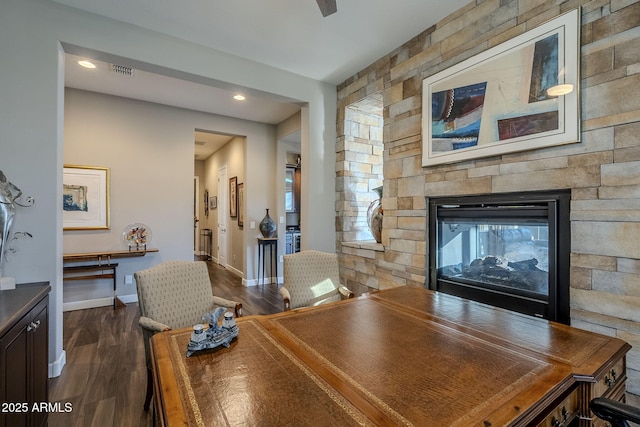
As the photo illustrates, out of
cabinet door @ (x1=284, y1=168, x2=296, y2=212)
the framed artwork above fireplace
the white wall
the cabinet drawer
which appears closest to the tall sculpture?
the white wall

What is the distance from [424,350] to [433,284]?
156cm

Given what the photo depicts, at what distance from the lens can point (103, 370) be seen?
2432mm

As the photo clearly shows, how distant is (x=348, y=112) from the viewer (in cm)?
374

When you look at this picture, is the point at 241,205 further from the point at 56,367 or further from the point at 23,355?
the point at 23,355

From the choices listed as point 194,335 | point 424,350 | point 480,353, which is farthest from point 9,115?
point 480,353

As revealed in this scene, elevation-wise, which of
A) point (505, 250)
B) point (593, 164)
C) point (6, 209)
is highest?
point (593, 164)

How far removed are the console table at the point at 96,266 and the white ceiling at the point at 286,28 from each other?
7.21 feet

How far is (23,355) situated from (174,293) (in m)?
0.74

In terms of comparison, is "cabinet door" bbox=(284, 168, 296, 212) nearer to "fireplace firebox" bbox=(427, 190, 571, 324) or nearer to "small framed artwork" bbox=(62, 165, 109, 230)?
"small framed artwork" bbox=(62, 165, 109, 230)

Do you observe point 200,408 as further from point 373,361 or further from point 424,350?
point 424,350

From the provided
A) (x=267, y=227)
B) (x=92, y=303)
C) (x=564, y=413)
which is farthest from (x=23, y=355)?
(x=267, y=227)

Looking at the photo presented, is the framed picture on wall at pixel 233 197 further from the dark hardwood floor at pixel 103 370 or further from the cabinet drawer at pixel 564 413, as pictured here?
the cabinet drawer at pixel 564 413

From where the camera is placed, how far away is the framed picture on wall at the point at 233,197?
599 centimetres

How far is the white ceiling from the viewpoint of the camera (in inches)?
93.7
